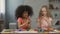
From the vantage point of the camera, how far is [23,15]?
0.89 metres

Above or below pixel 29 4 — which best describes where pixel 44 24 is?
below

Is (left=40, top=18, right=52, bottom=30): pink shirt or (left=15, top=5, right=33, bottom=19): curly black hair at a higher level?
(left=15, top=5, right=33, bottom=19): curly black hair

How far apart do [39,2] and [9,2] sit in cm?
20

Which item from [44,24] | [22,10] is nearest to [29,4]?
[22,10]

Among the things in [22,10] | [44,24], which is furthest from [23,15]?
[44,24]

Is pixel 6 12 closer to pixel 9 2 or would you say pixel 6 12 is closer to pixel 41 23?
pixel 9 2

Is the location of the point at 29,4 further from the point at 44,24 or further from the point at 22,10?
the point at 44,24

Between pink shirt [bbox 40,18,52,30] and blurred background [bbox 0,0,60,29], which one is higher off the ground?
blurred background [bbox 0,0,60,29]

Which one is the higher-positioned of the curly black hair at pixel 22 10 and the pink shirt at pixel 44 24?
the curly black hair at pixel 22 10

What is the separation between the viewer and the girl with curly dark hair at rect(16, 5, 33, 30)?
88cm

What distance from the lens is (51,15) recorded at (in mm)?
878

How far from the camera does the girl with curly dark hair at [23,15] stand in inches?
34.4

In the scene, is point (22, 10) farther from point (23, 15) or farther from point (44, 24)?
point (44, 24)

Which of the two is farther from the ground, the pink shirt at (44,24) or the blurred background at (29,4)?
the blurred background at (29,4)
